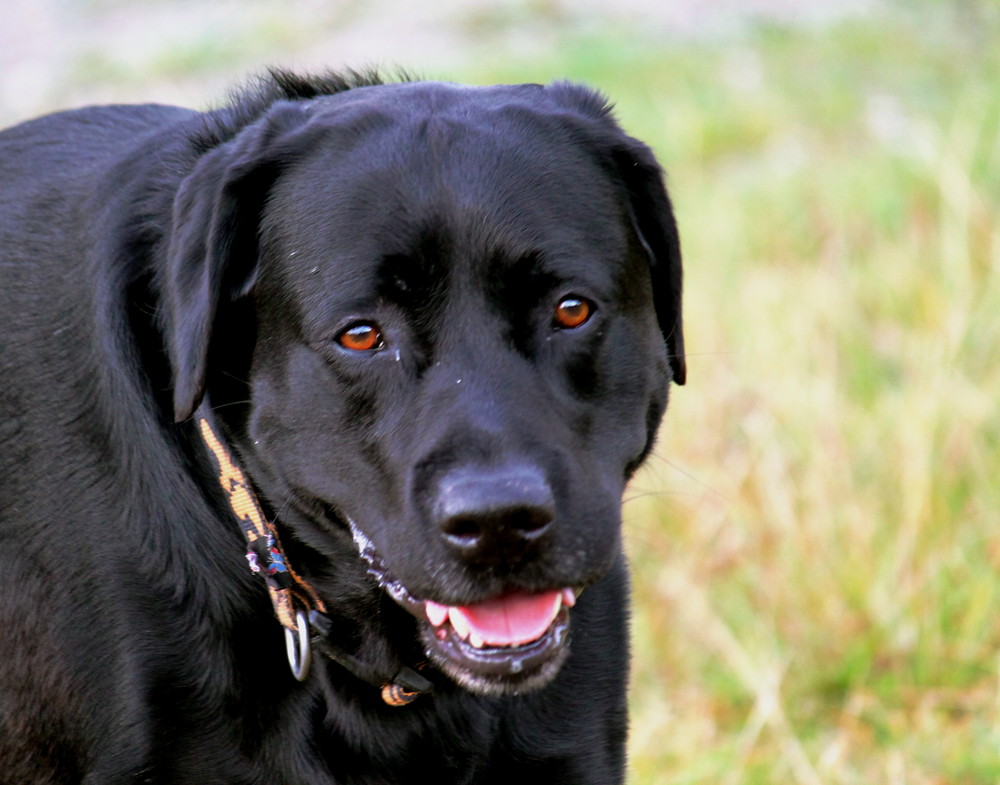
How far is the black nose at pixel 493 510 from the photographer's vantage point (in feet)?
7.50

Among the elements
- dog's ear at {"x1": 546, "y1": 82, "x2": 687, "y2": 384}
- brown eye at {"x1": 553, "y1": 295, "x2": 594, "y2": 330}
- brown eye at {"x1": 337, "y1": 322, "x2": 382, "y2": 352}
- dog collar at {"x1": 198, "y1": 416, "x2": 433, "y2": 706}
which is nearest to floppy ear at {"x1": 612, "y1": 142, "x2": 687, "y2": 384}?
dog's ear at {"x1": 546, "y1": 82, "x2": 687, "y2": 384}

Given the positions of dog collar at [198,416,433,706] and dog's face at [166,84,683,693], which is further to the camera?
dog collar at [198,416,433,706]

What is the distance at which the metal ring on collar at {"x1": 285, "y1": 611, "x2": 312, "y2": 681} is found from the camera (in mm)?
2605

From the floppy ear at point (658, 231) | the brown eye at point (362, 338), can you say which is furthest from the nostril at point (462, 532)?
the floppy ear at point (658, 231)

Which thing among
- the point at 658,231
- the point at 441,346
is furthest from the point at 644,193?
the point at 441,346

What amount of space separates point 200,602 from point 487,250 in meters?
0.86

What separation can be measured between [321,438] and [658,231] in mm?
858

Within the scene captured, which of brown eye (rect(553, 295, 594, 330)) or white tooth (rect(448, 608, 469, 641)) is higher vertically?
brown eye (rect(553, 295, 594, 330))

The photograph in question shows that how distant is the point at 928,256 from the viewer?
5.72m

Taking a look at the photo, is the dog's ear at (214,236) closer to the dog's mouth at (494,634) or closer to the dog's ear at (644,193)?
the dog's mouth at (494,634)

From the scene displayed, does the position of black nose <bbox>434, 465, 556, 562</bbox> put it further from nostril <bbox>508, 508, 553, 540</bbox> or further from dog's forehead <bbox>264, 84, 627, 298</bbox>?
dog's forehead <bbox>264, 84, 627, 298</bbox>

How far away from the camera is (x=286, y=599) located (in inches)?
103

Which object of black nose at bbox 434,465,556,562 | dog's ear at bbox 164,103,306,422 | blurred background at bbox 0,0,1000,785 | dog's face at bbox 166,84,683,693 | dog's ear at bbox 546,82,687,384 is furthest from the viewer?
blurred background at bbox 0,0,1000,785

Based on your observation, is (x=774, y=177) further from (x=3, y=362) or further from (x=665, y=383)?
(x=3, y=362)
